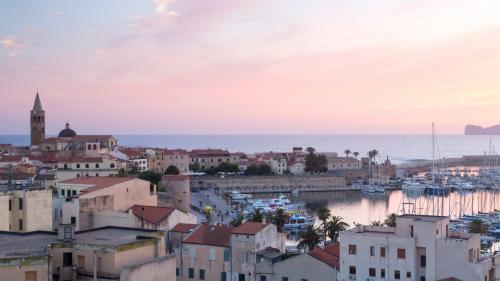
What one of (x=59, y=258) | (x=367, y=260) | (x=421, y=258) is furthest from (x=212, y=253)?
(x=59, y=258)

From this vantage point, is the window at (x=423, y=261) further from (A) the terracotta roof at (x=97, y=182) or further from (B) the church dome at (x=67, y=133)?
(B) the church dome at (x=67, y=133)

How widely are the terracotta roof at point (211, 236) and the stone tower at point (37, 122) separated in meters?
70.4

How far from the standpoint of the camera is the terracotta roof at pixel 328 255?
27606 millimetres

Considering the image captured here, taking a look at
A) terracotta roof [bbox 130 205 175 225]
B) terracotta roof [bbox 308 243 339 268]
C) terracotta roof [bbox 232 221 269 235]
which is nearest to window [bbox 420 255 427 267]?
terracotta roof [bbox 308 243 339 268]

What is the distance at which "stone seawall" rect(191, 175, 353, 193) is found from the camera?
308 feet

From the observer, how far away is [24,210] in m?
26.4

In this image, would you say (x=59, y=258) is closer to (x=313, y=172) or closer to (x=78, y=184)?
(x=78, y=184)

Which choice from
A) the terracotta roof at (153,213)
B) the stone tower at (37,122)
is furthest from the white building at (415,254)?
the stone tower at (37,122)

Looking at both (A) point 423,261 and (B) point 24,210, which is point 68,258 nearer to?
(B) point 24,210

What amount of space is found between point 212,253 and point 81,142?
5683 centimetres

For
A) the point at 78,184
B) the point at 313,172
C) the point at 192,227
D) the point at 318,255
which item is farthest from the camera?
the point at 313,172

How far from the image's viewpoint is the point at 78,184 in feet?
121

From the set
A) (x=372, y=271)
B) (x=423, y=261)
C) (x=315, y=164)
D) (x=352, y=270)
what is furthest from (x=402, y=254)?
(x=315, y=164)

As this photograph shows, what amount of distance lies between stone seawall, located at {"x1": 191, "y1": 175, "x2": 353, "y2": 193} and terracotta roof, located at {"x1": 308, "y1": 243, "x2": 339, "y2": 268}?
2455 inches
